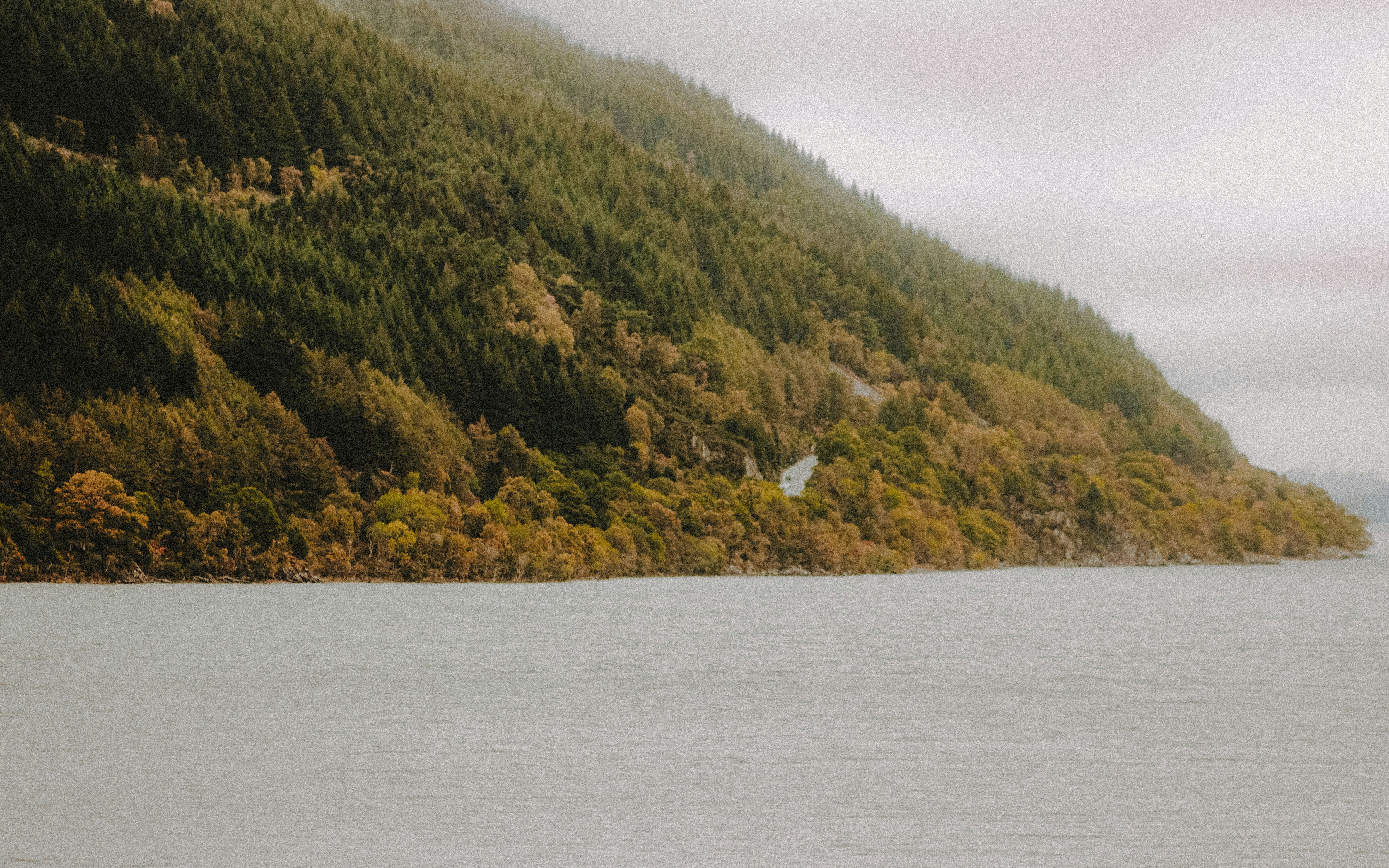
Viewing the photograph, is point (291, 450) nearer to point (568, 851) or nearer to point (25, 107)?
point (25, 107)

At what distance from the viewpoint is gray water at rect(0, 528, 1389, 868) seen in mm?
26766

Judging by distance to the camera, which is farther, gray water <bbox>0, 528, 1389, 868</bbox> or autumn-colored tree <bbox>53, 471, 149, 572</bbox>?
autumn-colored tree <bbox>53, 471, 149, 572</bbox>

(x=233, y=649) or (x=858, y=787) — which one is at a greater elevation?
(x=858, y=787)

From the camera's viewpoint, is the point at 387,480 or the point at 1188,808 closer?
the point at 1188,808

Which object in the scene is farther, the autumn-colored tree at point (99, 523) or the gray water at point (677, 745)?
the autumn-colored tree at point (99, 523)

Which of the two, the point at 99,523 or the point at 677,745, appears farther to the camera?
the point at 99,523

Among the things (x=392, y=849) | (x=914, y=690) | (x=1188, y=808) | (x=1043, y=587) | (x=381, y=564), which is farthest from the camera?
(x=1043, y=587)

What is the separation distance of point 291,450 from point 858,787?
124 m

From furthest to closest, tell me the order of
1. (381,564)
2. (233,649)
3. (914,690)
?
(381,564) < (233,649) < (914,690)

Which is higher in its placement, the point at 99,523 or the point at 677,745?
the point at 677,745

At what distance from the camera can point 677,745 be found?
41031 millimetres

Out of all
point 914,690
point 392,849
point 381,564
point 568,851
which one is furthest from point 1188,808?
point 381,564

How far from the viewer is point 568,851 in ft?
84.7

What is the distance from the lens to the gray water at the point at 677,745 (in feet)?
87.8
